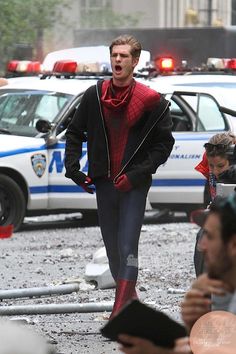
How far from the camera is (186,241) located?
13.5 metres

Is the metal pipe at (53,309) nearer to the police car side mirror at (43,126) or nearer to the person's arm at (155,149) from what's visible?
the person's arm at (155,149)

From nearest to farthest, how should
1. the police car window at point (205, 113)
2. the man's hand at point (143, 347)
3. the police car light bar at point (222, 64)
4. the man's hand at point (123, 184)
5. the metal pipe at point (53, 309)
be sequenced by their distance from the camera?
1. the man's hand at point (143, 347)
2. the man's hand at point (123, 184)
3. the metal pipe at point (53, 309)
4. the police car window at point (205, 113)
5. the police car light bar at point (222, 64)

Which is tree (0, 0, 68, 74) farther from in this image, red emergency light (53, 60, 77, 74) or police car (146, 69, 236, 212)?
police car (146, 69, 236, 212)

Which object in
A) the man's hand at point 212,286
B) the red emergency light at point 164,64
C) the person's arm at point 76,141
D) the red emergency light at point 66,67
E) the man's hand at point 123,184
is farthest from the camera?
the red emergency light at point 164,64

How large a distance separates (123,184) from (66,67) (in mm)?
7935

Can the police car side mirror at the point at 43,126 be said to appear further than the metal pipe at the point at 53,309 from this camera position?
Yes

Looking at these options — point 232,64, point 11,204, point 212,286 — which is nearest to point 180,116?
point 232,64

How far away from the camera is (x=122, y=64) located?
25.4 feet

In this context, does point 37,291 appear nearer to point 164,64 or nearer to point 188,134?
point 188,134

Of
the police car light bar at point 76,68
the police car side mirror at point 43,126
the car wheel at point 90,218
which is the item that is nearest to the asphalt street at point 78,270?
the car wheel at point 90,218

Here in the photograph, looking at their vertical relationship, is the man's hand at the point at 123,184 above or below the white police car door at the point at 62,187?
above

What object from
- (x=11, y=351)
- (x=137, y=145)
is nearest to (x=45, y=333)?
(x=137, y=145)

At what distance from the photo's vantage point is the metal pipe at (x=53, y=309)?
843 cm

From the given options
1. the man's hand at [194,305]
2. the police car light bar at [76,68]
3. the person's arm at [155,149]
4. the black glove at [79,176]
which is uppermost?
the man's hand at [194,305]
